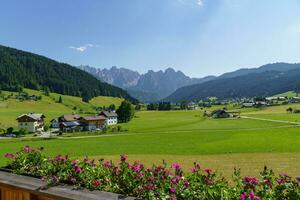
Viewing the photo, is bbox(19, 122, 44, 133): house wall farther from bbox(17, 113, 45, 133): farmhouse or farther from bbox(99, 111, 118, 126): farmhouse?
bbox(99, 111, 118, 126): farmhouse

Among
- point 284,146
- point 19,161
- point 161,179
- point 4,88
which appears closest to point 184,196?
point 161,179

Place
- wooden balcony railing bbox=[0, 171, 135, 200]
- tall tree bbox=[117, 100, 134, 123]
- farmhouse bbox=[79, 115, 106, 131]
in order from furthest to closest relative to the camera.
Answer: tall tree bbox=[117, 100, 134, 123]
farmhouse bbox=[79, 115, 106, 131]
wooden balcony railing bbox=[0, 171, 135, 200]

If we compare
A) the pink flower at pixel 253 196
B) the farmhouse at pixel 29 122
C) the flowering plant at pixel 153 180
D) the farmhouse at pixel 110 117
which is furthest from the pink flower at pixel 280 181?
the farmhouse at pixel 110 117

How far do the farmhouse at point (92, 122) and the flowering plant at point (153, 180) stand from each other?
349 feet

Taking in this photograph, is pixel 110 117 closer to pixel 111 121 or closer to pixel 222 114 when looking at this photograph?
pixel 111 121

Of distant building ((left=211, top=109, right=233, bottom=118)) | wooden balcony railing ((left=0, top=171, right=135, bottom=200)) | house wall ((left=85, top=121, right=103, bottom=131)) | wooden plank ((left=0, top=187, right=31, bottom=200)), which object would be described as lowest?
house wall ((left=85, top=121, right=103, bottom=131))

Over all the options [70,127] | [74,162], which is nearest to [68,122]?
[70,127]

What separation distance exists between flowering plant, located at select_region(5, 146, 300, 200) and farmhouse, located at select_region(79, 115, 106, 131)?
4182 inches

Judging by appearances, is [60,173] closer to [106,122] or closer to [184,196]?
[184,196]

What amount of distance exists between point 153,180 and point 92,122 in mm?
109116

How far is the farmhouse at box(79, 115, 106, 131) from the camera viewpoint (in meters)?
110

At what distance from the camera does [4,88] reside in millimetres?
194500

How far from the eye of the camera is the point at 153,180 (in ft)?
13.3

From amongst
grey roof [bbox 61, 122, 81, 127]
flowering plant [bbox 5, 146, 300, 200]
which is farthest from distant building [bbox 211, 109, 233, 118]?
flowering plant [bbox 5, 146, 300, 200]
